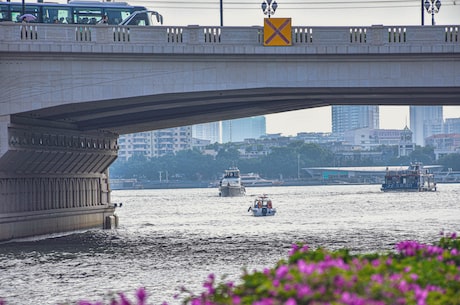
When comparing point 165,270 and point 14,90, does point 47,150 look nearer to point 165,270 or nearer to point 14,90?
point 14,90

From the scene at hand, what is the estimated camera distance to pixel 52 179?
67.6 metres

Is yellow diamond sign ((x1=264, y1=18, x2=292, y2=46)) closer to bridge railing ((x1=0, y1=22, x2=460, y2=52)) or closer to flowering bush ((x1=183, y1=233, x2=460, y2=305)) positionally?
bridge railing ((x1=0, y1=22, x2=460, y2=52))

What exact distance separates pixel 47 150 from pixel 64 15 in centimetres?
842

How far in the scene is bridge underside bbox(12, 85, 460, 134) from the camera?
54.3 metres

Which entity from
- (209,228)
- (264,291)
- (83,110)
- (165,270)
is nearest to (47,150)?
(83,110)

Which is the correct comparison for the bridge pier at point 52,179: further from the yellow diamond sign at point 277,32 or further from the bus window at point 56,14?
the yellow diamond sign at point 277,32

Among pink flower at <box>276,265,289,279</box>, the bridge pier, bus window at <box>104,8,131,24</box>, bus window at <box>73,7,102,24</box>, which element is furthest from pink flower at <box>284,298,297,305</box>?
bus window at <box>104,8,131,24</box>

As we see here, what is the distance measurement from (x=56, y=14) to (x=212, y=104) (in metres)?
11.2

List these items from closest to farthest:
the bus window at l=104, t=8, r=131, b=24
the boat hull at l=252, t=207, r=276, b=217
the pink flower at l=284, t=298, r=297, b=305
Result: the pink flower at l=284, t=298, r=297, b=305
the bus window at l=104, t=8, r=131, b=24
the boat hull at l=252, t=207, r=276, b=217

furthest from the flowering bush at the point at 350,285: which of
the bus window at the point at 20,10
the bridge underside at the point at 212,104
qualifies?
the bus window at the point at 20,10

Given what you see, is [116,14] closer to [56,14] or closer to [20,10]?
[56,14]

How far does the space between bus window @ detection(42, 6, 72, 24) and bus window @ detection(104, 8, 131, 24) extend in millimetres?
2616

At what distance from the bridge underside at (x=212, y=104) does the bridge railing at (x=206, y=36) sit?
7.92ft

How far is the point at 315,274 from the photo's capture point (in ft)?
43.2
